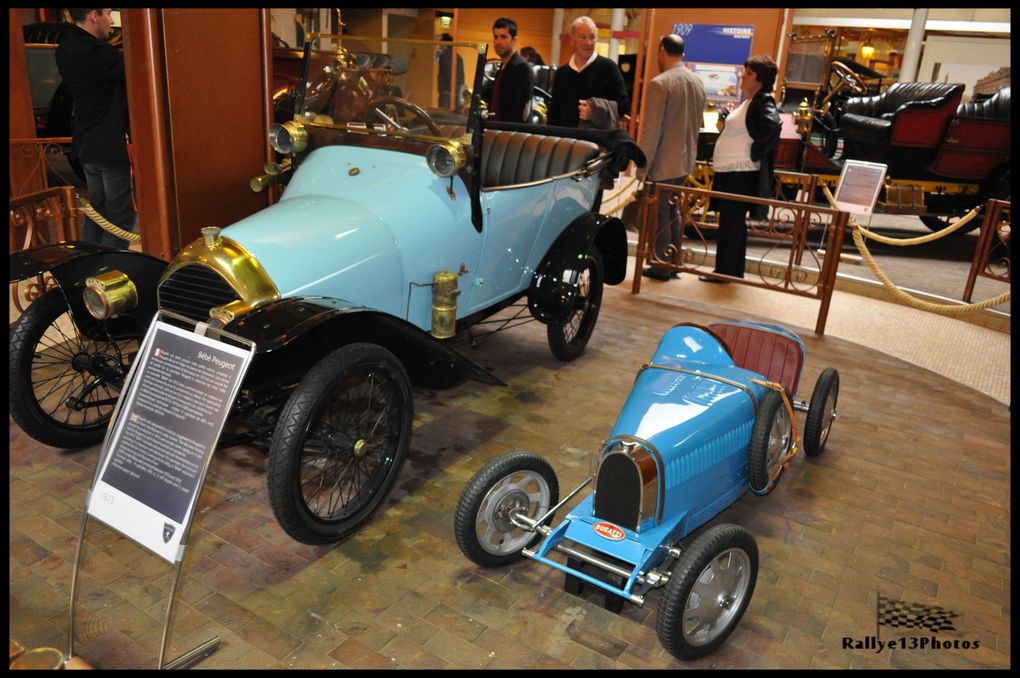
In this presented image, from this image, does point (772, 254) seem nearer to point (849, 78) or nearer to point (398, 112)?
point (849, 78)

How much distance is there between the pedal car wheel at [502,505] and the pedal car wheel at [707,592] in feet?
2.05

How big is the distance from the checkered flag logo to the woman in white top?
412 centimetres

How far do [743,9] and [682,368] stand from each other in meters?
7.95

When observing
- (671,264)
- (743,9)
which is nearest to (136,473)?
(671,264)

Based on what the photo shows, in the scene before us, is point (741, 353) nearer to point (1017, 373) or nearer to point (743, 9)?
point (1017, 373)

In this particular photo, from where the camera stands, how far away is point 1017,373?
171 cm

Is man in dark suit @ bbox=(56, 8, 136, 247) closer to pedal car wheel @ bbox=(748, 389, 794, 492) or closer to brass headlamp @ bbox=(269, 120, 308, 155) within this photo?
brass headlamp @ bbox=(269, 120, 308, 155)

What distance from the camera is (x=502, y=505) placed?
2609 millimetres

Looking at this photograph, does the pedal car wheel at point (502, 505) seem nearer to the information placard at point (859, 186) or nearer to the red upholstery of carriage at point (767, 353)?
the red upholstery of carriage at point (767, 353)

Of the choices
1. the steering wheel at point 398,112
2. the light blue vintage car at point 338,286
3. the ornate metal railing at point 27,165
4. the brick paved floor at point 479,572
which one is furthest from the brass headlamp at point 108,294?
the ornate metal railing at point 27,165

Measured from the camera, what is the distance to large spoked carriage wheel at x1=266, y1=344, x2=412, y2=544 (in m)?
2.46

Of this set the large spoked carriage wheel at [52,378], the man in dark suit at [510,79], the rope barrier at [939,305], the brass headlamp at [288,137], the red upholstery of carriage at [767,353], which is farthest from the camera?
the man in dark suit at [510,79]

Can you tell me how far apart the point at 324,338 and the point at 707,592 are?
163 centimetres

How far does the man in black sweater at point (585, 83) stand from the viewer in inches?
247
